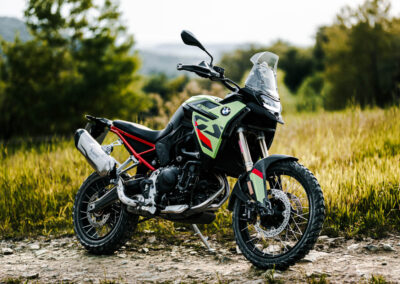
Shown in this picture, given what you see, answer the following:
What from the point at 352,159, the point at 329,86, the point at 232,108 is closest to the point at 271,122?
the point at 232,108

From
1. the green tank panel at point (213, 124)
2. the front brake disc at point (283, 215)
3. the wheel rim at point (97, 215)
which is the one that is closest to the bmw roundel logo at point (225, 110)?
the green tank panel at point (213, 124)

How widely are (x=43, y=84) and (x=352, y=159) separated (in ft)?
63.1

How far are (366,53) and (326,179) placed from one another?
100 ft

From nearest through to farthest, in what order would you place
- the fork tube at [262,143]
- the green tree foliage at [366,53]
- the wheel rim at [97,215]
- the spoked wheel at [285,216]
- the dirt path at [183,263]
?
the spoked wheel at [285,216] → the dirt path at [183,263] → the fork tube at [262,143] → the wheel rim at [97,215] → the green tree foliage at [366,53]

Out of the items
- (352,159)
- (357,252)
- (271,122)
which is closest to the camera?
(271,122)

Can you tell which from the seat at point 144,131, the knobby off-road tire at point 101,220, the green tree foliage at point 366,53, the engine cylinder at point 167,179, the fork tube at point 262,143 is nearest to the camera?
the fork tube at point 262,143

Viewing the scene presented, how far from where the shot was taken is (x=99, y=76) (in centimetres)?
2300

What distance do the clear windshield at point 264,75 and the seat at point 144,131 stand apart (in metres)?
0.92

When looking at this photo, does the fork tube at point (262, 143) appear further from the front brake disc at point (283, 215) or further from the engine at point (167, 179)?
the engine at point (167, 179)

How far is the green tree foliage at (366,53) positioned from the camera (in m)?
30.8

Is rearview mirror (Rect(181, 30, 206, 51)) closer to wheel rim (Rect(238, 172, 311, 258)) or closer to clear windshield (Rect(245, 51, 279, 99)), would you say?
clear windshield (Rect(245, 51, 279, 99))

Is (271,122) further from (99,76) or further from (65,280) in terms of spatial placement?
(99,76)

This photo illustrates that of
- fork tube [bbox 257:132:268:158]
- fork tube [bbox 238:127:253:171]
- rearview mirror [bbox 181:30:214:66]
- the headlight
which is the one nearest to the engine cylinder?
fork tube [bbox 238:127:253:171]

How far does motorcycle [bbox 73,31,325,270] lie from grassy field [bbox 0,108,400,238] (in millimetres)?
785
